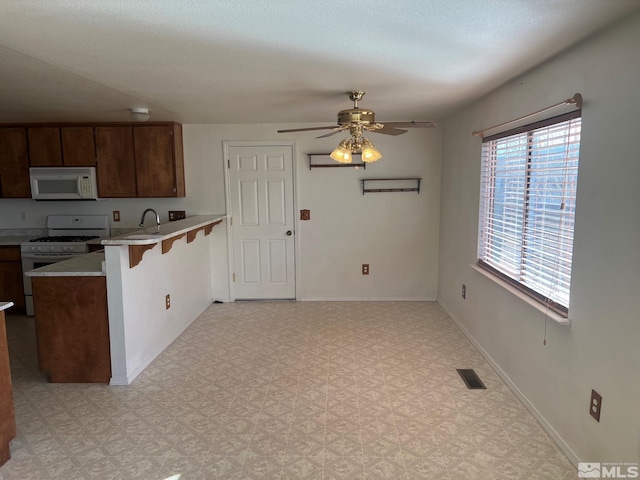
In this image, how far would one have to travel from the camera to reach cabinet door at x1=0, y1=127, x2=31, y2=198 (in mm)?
4633

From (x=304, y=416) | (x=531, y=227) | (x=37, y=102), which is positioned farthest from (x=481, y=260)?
(x=37, y=102)

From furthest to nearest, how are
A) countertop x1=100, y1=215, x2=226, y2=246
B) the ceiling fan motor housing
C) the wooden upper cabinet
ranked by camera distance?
the wooden upper cabinet, countertop x1=100, y1=215, x2=226, y2=246, the ceiling fan motor housing

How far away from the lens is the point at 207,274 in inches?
199

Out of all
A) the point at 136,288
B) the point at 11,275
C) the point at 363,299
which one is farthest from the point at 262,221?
the point at 11,275

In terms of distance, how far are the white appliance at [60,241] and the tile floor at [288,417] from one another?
924 millimetres

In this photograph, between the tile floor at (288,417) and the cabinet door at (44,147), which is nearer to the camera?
the tile floor at (288,417)

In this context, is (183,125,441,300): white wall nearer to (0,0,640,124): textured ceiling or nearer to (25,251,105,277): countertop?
(0,0,640,124): textured ceiling

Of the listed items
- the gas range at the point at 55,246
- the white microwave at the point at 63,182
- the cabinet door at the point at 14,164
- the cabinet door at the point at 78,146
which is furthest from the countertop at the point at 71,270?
the cabinet door at the point at 14,164

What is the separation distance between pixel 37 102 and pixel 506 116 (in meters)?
3.79

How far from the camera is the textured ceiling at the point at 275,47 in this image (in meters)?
1.66

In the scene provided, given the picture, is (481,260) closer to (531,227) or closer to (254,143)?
(531,227)

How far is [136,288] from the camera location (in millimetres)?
3227

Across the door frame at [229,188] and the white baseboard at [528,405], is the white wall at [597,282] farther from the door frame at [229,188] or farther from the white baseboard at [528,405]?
the door frame at [229,188]

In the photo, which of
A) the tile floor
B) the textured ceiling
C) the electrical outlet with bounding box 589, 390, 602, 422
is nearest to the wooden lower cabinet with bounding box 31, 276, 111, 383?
A: the tile floor
